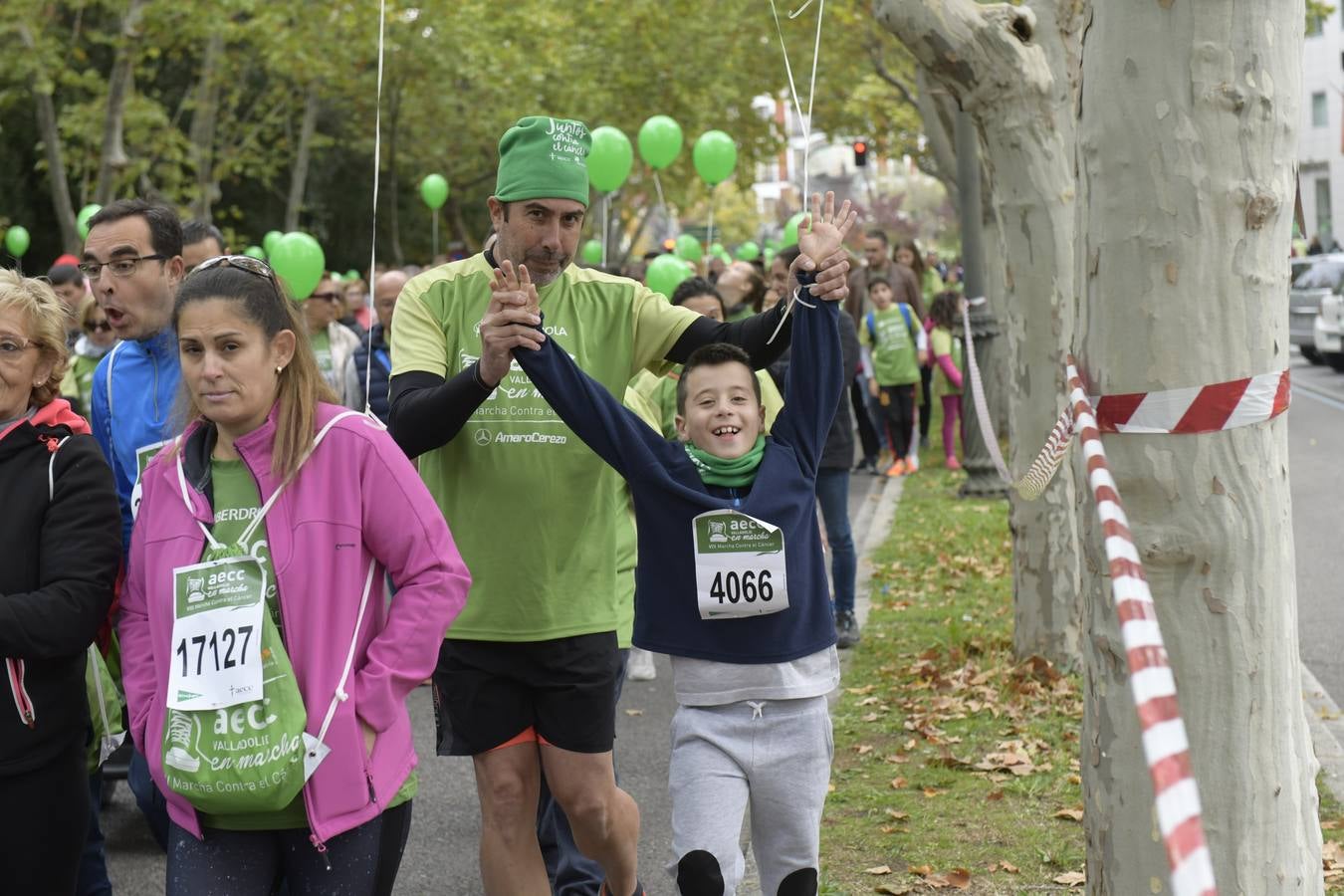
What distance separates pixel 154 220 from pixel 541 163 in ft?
4.36

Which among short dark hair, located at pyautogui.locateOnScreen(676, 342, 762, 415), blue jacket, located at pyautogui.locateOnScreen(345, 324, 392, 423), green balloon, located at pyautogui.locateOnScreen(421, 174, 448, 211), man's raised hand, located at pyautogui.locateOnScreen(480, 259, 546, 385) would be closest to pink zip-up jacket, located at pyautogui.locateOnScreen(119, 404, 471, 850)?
man's raised hand, located at pyautogui.locateOnScreen(480, 259, 546, 385)

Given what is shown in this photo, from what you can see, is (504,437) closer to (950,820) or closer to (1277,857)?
(1277,857)

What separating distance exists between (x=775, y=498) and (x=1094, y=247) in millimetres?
964

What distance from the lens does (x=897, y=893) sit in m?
5.32

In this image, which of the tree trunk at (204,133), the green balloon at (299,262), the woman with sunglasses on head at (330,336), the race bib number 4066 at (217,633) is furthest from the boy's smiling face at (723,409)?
the tree trunk at (204,133)

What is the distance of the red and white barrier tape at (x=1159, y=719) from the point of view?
5.99 feet

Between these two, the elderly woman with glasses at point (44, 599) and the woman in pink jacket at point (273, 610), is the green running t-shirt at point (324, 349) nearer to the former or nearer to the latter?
the elderly woman with glasses at point (44, 599)

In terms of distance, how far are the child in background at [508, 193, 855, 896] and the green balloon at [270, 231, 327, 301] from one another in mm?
8239

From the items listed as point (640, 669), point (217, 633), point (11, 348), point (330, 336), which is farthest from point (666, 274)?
point (217, 633)

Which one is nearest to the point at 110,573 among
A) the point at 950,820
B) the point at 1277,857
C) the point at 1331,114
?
the point at 1277,857

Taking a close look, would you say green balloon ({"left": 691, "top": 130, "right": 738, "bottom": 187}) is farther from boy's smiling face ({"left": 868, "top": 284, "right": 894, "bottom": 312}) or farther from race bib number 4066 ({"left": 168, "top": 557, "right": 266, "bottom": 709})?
race bib number 4066 ({"left": 168, "top": 557, "right": 266, "bottom": 709})

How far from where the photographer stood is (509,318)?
3760mm

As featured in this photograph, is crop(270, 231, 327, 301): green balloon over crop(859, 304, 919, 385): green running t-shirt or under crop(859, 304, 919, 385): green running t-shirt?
over

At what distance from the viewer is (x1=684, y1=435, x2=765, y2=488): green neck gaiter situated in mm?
4133
